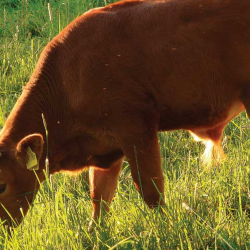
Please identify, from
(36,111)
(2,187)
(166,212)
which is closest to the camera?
(166,212)

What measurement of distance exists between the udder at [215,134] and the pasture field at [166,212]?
110mm

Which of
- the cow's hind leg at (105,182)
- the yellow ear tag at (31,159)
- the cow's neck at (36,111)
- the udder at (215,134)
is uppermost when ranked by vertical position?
the cow's neck at (36,111)

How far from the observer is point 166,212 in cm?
371

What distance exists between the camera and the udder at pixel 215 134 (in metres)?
4.51

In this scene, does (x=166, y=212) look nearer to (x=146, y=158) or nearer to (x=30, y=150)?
(x=146, y=158)

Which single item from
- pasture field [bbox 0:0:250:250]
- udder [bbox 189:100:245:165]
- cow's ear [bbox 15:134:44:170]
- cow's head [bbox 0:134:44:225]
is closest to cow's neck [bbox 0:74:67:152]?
cow's head [bbox 0:134:44:225]


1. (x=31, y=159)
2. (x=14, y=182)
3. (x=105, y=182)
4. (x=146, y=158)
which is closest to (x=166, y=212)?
(x=146, y=158)

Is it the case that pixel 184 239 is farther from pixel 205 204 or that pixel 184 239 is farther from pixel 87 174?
pixel 87 174

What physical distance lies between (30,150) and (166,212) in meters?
0.96

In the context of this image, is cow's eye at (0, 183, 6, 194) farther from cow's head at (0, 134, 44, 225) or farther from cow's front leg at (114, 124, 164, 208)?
cow's front leg at (114, 124, 164, 208)

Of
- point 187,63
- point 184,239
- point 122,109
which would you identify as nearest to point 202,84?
point 187,63

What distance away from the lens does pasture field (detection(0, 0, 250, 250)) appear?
3465 millimetres

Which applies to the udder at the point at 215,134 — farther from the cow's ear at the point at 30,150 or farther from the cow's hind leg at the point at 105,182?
the cow's ear at the point at 30,150

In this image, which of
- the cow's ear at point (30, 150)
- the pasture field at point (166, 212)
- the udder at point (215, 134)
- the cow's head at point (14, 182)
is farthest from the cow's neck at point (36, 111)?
the udder at point (215, 134)
